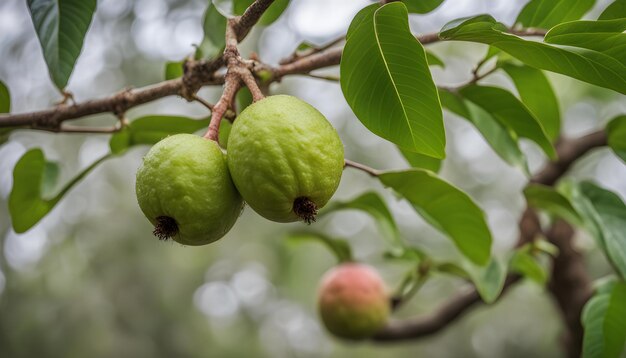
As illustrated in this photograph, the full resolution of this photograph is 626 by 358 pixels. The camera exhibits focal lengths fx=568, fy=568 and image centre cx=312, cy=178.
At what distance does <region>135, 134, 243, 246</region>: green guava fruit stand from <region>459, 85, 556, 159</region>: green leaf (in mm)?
608

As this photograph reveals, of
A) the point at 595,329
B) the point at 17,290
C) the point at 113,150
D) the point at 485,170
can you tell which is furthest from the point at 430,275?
the point at 485,170

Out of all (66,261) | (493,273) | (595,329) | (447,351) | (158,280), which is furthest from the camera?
(447,351)

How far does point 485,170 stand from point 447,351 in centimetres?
208

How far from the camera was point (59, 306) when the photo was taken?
3.81m

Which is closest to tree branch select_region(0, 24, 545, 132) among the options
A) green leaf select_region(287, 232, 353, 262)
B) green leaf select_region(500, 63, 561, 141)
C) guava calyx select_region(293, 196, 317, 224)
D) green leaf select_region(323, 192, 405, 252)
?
green leaf select_region(500, 63, 561, 141)

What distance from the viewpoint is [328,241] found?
1.88 meters

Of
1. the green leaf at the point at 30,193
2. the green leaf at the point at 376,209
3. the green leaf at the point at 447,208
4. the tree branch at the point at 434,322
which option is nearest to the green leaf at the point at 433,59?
the green leaf at the point at 447,208

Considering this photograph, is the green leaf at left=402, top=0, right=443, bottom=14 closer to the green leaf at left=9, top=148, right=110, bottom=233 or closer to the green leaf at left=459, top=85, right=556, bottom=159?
the green leaf at left=459, top=85, right=556, bottom=159

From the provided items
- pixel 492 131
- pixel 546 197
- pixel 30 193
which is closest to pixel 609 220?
pixel 546 197

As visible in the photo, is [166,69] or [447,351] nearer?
[166,69]

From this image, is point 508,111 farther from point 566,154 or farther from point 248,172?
point 566,154

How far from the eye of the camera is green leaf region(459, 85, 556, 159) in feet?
3.59

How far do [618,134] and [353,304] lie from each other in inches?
37.9

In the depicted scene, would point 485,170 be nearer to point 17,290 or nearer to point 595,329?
point 17,290
